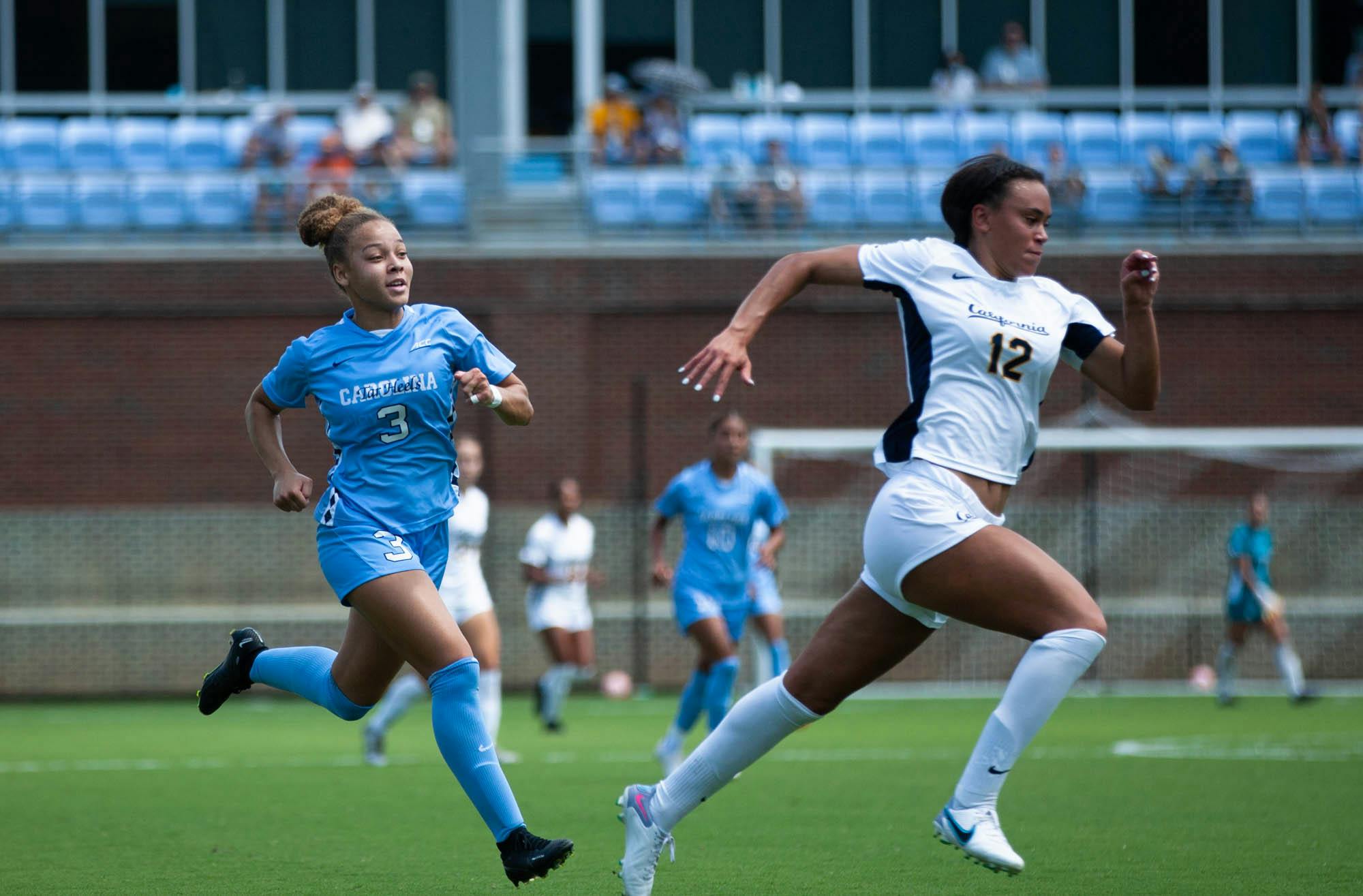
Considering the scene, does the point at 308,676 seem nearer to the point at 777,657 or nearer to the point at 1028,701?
the point at 1028,701

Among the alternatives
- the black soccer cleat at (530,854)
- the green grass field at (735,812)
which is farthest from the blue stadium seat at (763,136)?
the black soccer cleat at (530,854)

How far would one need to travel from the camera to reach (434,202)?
762 inches

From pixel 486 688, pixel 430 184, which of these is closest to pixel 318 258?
pixel 430 184

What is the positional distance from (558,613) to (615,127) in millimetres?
8054

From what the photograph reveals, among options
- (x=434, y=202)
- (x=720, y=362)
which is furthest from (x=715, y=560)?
(x=434, y=202)

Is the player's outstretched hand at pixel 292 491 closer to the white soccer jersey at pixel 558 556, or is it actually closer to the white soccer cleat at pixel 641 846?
the white soccer cleat at pixel 641 846

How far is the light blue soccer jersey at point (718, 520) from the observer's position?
10.6 m

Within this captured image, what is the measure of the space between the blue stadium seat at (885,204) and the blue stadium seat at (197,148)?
7.79 meters

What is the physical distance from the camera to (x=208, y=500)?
18672 mm

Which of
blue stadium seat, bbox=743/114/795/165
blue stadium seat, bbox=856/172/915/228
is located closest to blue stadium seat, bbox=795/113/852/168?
blue stadium seat, bbox=743/114/795/165

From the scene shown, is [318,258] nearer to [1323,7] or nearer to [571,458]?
[571,458]

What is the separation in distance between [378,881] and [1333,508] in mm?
15240

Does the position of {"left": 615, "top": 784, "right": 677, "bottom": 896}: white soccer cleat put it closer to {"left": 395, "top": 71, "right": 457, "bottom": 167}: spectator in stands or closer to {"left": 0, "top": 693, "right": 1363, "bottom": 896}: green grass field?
{"left": 0, "top": 693, "right": 1363, "bottom": 896}: green grass field

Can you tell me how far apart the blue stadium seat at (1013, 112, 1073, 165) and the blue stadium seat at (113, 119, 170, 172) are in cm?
1041
